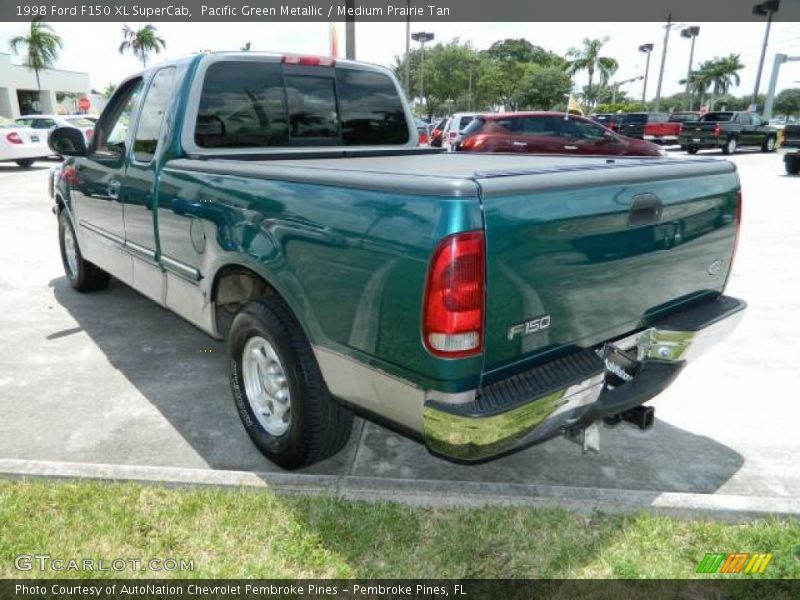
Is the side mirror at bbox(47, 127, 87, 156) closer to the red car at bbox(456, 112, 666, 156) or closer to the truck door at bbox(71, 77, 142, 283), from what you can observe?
the truck door at bbox(71, 77, 142, 283)

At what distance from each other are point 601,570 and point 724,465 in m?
1.24

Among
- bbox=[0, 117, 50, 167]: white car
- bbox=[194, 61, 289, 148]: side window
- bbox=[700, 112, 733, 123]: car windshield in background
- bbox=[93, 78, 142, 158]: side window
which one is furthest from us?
bbox=[700, 112, 733, 123]: car windshield in background

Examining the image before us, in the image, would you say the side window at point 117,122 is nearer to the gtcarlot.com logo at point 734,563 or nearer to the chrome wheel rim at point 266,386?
the chrome wheel rim at point 266,386

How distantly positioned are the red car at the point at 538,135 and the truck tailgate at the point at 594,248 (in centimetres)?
1246

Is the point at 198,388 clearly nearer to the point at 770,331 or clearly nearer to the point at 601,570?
the point at 601,570

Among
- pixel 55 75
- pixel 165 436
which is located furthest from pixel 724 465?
pixel 55 75

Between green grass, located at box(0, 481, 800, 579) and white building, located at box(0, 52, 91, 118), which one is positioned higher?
white building, located at box(0, 52, 91, 118)

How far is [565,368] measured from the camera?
2.50m

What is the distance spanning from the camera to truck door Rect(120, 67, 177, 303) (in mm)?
3877

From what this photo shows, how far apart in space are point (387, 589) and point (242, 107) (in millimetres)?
2981

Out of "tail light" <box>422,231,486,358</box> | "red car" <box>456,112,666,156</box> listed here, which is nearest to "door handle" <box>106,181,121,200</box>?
"tail light" <box>422,231,486,358</box>

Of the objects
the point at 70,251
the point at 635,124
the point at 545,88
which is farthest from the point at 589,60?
the point at 70,251

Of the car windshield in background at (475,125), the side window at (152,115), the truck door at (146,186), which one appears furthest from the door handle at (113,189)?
the car windshield in background at (475,125)

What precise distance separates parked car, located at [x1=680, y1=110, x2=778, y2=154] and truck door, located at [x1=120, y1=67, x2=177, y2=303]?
25.5m
